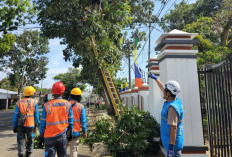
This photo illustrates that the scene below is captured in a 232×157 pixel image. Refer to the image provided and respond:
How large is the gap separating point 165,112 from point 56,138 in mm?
1855

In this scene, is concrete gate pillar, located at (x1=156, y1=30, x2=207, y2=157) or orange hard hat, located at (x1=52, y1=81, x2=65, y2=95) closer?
orange hard hat, located at (x1=52, y1=81, x2=65, y2=95)

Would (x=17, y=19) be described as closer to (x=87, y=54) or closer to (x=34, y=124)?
(x=87, y=54)

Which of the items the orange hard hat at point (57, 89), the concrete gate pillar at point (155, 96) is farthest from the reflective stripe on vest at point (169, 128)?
the concrete gate pillar at point (155, 96)

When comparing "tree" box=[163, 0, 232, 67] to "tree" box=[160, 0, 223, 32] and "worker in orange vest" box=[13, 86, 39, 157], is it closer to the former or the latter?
"tree" box=[160, 0, 223, 32]

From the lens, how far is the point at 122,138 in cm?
519

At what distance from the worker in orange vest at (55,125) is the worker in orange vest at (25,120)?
1.71m

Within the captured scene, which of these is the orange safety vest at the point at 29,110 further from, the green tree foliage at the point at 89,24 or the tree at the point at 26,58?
the tree at the point at 26,58

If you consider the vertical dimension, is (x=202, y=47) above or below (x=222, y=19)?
below

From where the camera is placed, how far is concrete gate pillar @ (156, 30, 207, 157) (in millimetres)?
4156

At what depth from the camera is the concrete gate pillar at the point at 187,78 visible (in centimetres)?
416

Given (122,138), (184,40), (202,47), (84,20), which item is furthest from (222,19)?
(122,138)

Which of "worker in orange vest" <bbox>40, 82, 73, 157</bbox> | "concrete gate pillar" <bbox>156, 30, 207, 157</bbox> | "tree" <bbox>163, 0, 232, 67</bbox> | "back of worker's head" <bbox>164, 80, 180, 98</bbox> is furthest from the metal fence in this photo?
"tree" <bbox>163, 0, 232, 67</bbox>

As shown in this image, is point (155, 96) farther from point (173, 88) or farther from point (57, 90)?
point (57, 90)

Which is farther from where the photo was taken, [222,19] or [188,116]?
[222,19]
